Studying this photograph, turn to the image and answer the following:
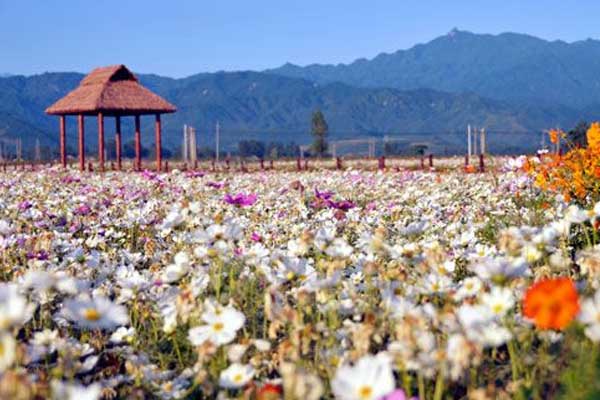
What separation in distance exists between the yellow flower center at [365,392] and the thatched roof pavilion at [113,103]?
2491cm

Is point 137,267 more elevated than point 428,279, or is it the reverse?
point 428,279

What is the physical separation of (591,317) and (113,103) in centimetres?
2658

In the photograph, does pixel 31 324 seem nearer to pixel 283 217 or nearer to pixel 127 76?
pixel 283 217

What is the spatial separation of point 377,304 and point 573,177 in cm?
264

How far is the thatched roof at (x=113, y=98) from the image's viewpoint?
27078mm

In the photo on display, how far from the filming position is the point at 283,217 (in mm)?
5734

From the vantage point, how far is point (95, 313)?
76.4 inches

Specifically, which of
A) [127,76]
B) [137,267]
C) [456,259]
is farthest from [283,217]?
[127,76]

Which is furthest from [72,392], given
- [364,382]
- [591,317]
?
[591,317]

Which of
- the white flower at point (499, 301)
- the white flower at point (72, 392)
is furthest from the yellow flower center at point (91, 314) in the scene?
the white flower at point (499, 301)

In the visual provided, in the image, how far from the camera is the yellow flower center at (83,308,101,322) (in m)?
1.92

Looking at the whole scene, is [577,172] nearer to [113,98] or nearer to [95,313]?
[95,313]

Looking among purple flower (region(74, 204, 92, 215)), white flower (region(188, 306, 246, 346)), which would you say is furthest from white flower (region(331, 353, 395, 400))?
purple flower (region(74, 204, 92, 215))

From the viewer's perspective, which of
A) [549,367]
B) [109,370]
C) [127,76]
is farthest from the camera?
[127,76]
